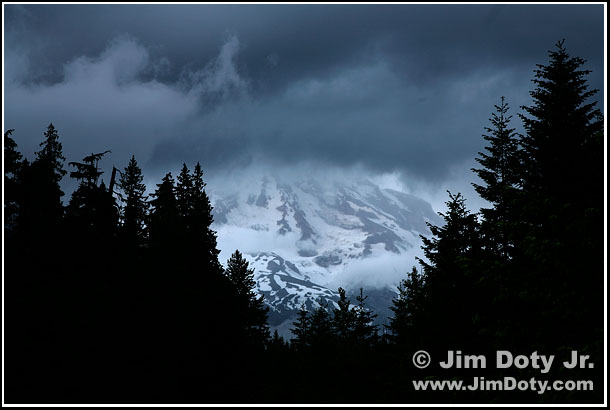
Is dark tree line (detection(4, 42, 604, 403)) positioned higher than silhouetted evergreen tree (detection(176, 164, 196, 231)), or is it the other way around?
silhouetted evergreen tree (detection(176, 164, 196, 231))

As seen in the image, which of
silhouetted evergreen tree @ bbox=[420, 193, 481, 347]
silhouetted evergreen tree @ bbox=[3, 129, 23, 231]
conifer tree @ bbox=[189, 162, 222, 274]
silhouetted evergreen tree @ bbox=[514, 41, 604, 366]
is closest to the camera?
silhouetted evergreen tree @ bbox=[514, 41, 604, 366]

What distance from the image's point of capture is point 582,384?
930cm

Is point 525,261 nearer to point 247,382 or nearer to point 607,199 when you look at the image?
point 607,199

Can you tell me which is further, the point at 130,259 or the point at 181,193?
the point at 181,193

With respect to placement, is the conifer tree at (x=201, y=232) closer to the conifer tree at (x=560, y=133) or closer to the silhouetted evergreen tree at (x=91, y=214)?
the silhouetted evergreen tree at (x=91, y=214)

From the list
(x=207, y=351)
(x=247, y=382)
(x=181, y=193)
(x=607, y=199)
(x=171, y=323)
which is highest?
(x=181, y=193)

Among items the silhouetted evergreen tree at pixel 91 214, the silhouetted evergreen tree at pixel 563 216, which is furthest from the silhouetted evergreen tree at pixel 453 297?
the silhouetted evergreen tree at pixel 91 214

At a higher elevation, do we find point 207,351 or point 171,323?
point 171,323

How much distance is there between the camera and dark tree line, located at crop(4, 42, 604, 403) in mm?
10516

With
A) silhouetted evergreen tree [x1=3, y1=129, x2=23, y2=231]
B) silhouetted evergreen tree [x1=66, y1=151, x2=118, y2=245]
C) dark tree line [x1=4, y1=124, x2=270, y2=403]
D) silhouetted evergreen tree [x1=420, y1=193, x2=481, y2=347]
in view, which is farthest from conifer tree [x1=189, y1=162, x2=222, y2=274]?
silhouetted evergreen tree [x1=420, y1=193, x2=481, y2=347]

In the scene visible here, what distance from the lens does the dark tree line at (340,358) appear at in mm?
10516

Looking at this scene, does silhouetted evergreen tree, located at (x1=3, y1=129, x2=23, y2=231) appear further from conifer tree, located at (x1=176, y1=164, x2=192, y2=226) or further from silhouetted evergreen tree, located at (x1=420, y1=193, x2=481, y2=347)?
silhouetted evergreen tree, located at (x1=420, y1=193, x2=481, y2=347)

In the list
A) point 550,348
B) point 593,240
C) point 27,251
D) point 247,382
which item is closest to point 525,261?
point 550,348

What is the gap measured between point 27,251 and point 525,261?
24.7 meters
